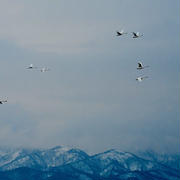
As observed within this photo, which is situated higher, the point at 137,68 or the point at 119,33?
the point at 119,33

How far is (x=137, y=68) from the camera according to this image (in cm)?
12531

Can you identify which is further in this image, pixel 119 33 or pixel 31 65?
pixel 31 65

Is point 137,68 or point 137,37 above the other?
point 137,37

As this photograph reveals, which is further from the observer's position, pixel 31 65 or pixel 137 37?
pixel 31 65

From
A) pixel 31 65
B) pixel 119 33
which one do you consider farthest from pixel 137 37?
pixel 31 65

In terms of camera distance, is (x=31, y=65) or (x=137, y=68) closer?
(x=137, y=68)

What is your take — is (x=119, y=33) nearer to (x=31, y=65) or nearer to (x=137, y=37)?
(x=137, y=37)

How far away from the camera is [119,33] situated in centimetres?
12756

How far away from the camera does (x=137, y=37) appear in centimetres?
12469

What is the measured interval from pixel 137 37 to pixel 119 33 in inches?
223

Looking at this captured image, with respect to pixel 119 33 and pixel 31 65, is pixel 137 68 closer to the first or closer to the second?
pixel 119 33

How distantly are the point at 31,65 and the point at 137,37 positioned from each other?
3388 centimetres

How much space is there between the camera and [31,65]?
138 metres

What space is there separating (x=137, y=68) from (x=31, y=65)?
33022mm
